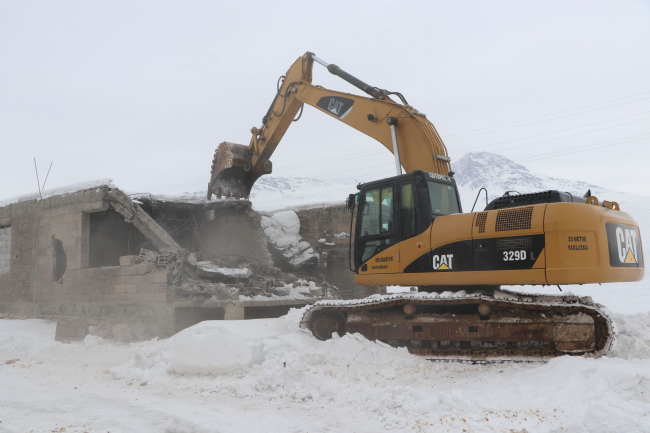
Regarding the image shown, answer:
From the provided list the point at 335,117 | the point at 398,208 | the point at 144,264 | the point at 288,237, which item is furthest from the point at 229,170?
the point at 398,208

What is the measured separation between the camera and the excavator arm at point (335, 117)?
22.7 ft

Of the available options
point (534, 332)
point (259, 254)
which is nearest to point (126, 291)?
point (259, 254)

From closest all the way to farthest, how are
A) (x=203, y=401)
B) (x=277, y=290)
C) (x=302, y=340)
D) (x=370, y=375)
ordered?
(x=203, y=401) → (x=370, y=375) → (x=302, y=340) → (x=277, y=290)

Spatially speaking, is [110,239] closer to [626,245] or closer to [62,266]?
[62,266]

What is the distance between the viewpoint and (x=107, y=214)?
35.9 feet

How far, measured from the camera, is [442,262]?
5.65 m

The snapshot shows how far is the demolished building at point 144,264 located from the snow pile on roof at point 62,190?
84 mm

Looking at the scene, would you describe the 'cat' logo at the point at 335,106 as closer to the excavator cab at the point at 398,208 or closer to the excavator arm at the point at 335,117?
the excavator arm at the point at 335,117

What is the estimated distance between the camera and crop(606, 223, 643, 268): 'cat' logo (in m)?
5.08

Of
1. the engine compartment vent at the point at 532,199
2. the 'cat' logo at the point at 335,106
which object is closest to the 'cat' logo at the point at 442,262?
the engine compartment vent at the point at 532,199

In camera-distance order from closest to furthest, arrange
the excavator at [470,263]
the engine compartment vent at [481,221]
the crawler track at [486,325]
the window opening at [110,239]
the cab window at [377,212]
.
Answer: the excavator at [470,263]
the crawler track at [486,325]
the engine compartment vent at [481,221]
the cab window at [377,212]
the window opening at [110,239]

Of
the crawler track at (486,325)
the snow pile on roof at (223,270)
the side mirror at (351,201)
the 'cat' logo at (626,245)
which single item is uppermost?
the side mirror at (351,201)

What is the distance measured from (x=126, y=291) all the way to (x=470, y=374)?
6770 mm

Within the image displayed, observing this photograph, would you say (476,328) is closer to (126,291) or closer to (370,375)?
(370,375)
